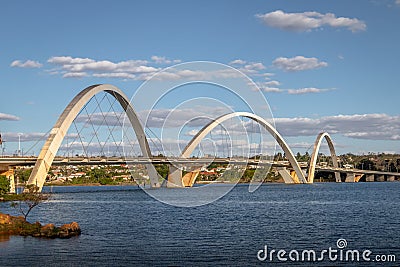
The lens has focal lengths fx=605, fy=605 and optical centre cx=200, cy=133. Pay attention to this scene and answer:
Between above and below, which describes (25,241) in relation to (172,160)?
below

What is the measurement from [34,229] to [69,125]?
36.9 metres

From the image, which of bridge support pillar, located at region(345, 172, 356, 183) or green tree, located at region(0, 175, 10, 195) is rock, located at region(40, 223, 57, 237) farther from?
bridge support pillar, located at region(345, 172, 356, 183)

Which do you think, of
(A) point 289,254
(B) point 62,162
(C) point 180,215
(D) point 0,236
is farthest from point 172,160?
(A) point 289,254

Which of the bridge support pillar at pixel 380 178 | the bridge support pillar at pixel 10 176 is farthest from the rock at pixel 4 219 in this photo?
the bridge support pillar at pixel 380 178

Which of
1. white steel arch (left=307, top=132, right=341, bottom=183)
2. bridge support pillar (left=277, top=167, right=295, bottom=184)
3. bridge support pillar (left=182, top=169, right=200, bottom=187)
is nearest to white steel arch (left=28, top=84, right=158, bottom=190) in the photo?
bridge support pillar (left=182, top=169, right=200, bottom=187)

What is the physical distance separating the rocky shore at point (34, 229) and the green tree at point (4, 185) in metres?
29.8

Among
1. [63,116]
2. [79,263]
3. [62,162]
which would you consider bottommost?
[79,263]

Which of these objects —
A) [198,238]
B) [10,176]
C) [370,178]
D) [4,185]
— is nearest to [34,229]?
[198,238]

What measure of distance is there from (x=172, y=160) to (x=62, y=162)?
14.3 meters

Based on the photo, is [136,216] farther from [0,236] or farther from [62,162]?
[62,162]

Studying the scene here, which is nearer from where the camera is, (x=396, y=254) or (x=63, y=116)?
(x=396, y=254)

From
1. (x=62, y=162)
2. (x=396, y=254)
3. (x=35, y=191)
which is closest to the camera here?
(x=396, y=254)

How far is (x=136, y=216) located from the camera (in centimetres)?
4191

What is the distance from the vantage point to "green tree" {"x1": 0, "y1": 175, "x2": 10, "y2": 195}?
197ft
